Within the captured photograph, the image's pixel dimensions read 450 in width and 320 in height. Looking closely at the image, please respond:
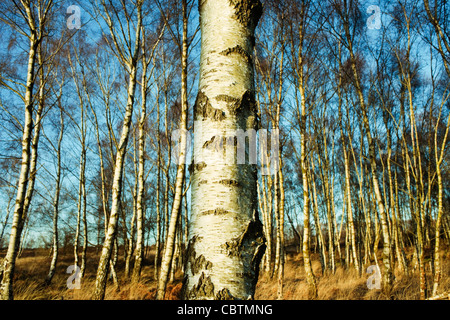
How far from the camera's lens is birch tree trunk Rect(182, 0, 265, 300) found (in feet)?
3.22

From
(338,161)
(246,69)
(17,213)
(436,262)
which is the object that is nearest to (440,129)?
(338,161)

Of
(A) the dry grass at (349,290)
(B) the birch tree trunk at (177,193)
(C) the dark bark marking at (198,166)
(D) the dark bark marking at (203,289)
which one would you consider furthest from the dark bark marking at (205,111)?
(A) the dry grass at (349,290)

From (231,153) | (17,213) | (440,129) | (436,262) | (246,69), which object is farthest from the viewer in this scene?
(440,129)

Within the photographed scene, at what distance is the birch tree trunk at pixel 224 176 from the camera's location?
38.6 inches

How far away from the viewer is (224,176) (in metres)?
1.06

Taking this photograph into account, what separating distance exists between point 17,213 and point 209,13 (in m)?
4.70

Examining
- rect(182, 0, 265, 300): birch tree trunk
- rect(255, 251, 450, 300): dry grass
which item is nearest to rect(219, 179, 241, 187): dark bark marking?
rect(182, 0, 265, 300): birch tree trunk

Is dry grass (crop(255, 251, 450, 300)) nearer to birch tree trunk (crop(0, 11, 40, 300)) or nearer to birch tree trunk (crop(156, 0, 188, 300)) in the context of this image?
birch tree trunk (crop(156, 0, 188, 300))

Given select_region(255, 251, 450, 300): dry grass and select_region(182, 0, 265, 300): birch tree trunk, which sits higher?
select_region(182, 0, 265, 300): birch tree trunk

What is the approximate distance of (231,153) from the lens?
1.09 metres

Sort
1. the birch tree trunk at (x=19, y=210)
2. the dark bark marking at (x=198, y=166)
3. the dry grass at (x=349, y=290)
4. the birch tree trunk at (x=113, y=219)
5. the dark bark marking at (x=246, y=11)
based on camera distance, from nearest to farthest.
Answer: the dark bark marking at (x=198, y=166), the dark bark marking at (x=246, y=11), the birch tree trunk at (x=19, y=210), the birch tree trunk at (x=113, y=219), the dry grass at (x=349, y=290)

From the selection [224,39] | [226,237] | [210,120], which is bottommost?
[226,237]

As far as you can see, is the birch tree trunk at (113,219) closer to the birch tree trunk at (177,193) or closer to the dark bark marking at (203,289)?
the birch tree trunk at (177,193)
